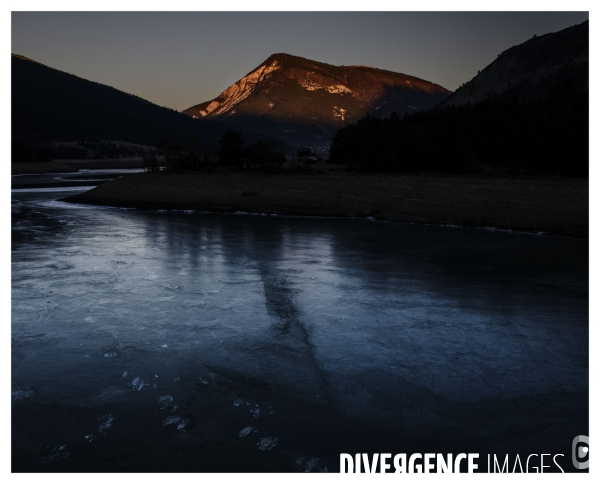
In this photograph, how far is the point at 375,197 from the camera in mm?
45594

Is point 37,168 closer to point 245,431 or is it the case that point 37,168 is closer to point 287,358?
point 287,358

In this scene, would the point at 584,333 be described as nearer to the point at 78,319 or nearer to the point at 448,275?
the point at 448,275

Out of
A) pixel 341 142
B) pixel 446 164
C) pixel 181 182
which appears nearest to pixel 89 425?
pixel 181 182

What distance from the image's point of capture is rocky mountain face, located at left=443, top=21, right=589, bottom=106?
126056 millimetres

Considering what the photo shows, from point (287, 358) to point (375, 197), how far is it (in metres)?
33.9

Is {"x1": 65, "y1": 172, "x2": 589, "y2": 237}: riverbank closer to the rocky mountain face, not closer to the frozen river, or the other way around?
the frozen river

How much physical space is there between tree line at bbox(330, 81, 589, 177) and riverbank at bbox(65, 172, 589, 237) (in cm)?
711

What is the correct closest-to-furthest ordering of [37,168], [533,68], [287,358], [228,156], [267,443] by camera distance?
1. [267,443]
2. [287,358]
3. [228,156]
4. [37,168]
5. [533,68]

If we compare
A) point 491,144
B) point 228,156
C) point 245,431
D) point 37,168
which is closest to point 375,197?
point 228,156

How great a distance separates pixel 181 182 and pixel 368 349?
1767 inches

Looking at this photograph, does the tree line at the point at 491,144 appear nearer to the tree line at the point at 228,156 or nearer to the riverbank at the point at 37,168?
the tree line at the point at 228,156

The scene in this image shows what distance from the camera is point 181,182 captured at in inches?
2180

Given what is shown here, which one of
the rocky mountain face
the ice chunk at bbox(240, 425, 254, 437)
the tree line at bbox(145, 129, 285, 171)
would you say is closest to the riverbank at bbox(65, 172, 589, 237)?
the tree line at bbox(145, 129, 285, 171)

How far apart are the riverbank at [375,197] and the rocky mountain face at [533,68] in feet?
278
